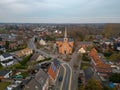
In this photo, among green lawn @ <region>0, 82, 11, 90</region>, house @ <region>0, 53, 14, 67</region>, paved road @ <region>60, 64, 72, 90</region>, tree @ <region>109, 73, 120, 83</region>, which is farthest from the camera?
house @ <region>0, 53, 14, 67</region>

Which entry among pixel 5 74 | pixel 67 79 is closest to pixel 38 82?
pixel 67 79

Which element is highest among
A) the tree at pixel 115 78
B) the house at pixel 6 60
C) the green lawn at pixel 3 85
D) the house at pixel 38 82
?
the house at pixel 38 82

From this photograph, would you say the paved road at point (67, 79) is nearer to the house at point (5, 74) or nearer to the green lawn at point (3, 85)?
the green lawn at point (3, 85)

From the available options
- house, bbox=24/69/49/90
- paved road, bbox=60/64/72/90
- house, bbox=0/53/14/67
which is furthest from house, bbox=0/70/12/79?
paved road, bbox=60/64/72/90

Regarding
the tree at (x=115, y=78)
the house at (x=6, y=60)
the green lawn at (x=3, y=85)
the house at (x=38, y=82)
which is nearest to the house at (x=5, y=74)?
the green lawn at (x=3, y=85)

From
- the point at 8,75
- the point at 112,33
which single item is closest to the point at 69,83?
the point at 8,75

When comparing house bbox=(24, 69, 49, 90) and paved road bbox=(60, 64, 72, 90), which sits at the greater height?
house bbox=(24, 69, 49, 90)

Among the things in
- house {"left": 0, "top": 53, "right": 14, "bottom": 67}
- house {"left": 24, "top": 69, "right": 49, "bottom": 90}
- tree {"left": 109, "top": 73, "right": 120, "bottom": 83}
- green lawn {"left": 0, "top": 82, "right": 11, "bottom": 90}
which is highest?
house {"left": 24, "top": 69, "right": 49, "bottom": 90}

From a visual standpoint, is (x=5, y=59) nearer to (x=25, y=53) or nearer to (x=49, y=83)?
(x=25, y=53)

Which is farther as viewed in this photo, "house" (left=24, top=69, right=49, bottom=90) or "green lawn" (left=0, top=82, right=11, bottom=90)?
"green lawn" (left=0, top=82, right=11, bottom=90)

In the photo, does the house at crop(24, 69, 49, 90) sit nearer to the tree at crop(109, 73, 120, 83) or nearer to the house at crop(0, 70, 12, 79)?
the house at crop(0, 70, 12, 79)

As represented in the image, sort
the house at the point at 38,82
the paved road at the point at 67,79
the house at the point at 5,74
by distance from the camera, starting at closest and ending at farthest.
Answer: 1. the house at the point at 38,82
2. the paved road at the point at 67,79
3. the house at the point at 5,74
